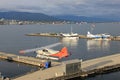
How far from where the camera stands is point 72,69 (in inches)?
1887

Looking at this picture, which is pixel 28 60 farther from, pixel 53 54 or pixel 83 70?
pixel 83 70

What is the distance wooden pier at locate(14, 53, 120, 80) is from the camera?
46.4 metres

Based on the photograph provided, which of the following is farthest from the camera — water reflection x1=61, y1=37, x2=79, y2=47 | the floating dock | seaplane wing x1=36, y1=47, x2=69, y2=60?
water reflection x1=61, y1=37, x2=79, y2=47

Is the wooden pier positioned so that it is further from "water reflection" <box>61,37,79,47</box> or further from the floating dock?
"water reflection" <box>61,37,79,47</box>

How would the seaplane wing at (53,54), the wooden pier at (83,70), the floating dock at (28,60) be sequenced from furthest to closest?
the seaplane wing at (53,54) → the floating dock at (28,60) → the wooden pier at (83,70)

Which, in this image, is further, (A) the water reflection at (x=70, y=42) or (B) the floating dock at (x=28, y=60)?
(A) the water reflection at (x=70, y=42)

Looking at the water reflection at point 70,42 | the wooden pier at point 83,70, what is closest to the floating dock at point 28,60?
the wooden pier at point 83,70

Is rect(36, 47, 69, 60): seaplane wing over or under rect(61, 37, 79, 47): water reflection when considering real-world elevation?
over

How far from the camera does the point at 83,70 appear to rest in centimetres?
5116

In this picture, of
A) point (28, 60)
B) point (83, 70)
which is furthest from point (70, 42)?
point (83, 70)

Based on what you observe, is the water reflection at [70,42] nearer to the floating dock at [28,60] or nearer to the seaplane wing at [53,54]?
the seaplane wing at [53,54]

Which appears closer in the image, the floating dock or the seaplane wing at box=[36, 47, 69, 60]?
the floating dock

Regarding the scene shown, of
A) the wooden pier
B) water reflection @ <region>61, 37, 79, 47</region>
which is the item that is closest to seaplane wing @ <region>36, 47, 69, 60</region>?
the wooden pier

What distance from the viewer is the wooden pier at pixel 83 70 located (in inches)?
1827
